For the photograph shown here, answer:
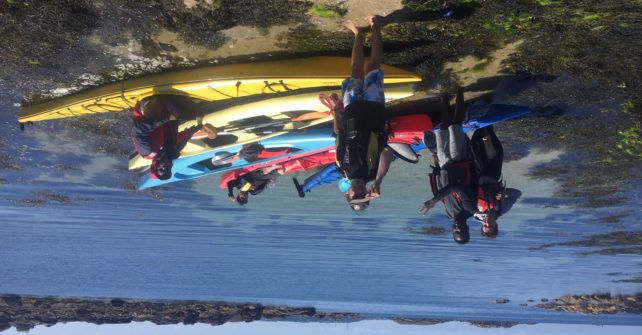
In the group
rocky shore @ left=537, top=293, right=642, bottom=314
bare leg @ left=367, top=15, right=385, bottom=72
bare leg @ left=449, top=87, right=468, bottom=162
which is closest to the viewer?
bare leg @ left=367, top=15, right=385, bottom=72

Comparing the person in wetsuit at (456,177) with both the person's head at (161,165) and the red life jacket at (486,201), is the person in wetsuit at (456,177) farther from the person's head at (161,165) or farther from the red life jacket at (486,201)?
the person's head at (161,165)

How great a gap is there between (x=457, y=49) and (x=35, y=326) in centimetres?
1333

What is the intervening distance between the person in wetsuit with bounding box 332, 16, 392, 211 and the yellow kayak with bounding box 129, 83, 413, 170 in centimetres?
47

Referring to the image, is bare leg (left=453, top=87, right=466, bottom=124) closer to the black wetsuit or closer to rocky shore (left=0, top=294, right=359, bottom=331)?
the black wetsuit

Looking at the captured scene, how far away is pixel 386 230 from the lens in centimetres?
822

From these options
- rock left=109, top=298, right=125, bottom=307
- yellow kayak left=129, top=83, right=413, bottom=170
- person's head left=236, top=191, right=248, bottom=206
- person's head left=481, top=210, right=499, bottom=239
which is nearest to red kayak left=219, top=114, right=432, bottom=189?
person's head left=236, top=191, right=248, bottom=206

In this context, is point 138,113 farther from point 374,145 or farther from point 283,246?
point 283,246

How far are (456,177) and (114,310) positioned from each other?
36.6 feet

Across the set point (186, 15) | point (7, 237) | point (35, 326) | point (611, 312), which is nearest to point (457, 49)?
point (186, 15)

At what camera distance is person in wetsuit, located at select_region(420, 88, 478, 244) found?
4.37m

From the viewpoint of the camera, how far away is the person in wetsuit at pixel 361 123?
4137 millimetres

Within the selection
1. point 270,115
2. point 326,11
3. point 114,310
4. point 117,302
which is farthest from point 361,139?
point 114,310

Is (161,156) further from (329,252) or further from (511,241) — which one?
(511,241)

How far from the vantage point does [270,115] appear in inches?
207
